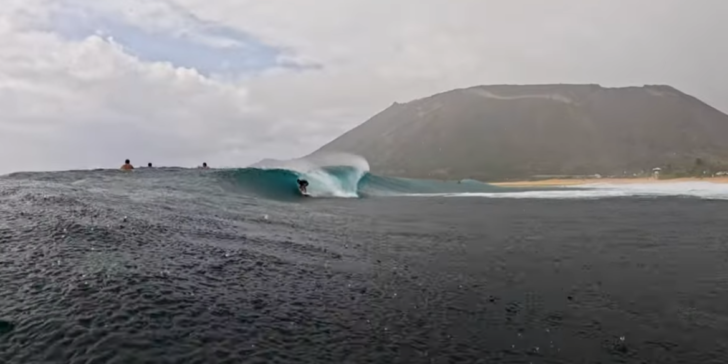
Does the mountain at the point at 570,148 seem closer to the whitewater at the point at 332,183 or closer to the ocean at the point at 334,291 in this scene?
the whitewater at the point at 332,183

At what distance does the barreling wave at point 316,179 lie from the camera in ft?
106

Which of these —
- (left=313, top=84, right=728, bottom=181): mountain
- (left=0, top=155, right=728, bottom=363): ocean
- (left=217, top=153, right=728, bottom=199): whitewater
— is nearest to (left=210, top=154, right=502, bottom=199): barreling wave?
(left=217, top=153, right=728, bottom=199): whitewater

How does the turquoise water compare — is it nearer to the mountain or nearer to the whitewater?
the whitewater

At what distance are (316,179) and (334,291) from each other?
3284cm

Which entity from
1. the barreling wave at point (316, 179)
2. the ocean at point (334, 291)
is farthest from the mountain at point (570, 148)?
the ocean at point (334, 291)

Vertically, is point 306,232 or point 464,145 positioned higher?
point 464,145

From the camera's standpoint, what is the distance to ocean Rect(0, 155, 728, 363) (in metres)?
6.50

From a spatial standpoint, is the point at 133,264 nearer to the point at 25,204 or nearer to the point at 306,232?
the point at 306,232

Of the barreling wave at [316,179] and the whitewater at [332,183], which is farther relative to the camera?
the whitewater at [332,183]

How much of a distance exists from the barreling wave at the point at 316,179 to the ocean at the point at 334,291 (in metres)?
14.8

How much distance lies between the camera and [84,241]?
10758 millimetres

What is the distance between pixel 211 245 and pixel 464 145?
177920mm

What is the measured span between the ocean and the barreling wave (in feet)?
48.7

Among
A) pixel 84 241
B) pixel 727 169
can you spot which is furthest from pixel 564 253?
pixel 727 169
